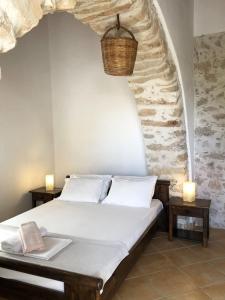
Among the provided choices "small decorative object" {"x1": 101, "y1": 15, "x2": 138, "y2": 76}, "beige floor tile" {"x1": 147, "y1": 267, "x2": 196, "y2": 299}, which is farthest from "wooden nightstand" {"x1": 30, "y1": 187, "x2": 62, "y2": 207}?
"small decorative object" {"x1": 101, "y1": 15, "x2": 138, "y2": 76}

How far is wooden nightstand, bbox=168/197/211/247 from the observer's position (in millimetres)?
3070

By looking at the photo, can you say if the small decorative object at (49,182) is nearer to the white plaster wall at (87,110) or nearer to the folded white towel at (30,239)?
the white plaster wall at (87,110)

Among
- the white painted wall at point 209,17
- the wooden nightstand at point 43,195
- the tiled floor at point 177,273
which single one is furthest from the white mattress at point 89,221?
the white painted wall at point 209,17

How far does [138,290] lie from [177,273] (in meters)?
0.47

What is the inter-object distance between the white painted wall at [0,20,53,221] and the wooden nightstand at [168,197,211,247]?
1.97 metres

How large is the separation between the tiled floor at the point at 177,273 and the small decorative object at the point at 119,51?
1812mm

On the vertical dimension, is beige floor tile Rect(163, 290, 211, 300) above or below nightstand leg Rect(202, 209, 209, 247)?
below

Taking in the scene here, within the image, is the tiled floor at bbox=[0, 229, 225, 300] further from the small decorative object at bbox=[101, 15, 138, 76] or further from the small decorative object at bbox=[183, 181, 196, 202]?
the small decorative object at bbox=[101, 15, 138, 76]

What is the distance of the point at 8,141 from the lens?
3.44 meters

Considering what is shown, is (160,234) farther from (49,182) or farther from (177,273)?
(49,182)

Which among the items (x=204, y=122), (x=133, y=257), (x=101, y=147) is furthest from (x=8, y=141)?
(x=204, y=122)

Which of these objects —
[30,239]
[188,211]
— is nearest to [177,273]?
[188,211]

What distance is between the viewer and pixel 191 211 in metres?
3.14

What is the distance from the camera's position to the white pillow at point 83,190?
11.1 ft
